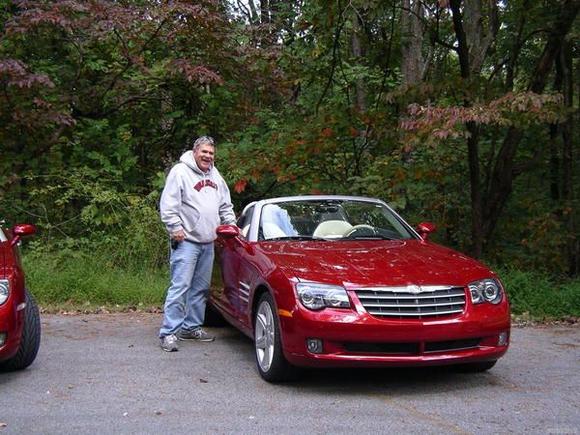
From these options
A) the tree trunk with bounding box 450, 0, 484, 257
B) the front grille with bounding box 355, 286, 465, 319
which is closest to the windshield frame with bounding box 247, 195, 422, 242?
the front grille with bounding box 355, 286, 465, 319

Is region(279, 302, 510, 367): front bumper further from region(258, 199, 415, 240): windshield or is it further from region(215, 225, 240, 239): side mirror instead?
region(258, 199, 415, 240): windshield

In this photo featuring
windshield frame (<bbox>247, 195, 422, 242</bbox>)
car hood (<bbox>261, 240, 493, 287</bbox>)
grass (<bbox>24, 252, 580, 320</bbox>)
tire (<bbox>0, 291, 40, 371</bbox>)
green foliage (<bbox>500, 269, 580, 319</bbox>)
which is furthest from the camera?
grass (<bbox>24, 252, 580, 320</bbox>)

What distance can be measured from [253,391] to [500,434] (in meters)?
1.79

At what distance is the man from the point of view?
21.5 feet

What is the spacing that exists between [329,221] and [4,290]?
2865mm

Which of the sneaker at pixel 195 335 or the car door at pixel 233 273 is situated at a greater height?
the car door at pixel 233 273

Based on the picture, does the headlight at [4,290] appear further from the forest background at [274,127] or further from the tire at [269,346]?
the forest background at [274,127]

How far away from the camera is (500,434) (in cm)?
425

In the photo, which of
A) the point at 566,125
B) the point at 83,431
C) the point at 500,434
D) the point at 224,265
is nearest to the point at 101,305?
the point at 224,265

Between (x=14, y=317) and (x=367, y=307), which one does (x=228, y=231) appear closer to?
(x=367, y=307)

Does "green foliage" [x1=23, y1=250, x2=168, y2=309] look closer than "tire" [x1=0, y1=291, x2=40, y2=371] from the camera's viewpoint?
No

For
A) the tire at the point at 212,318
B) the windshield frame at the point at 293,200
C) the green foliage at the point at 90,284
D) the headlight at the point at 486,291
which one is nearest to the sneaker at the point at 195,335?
the tire at the point at 212,318

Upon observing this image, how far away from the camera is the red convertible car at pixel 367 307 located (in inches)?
196

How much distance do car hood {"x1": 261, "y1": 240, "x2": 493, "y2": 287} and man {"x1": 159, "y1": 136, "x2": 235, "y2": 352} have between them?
2.77 feet
